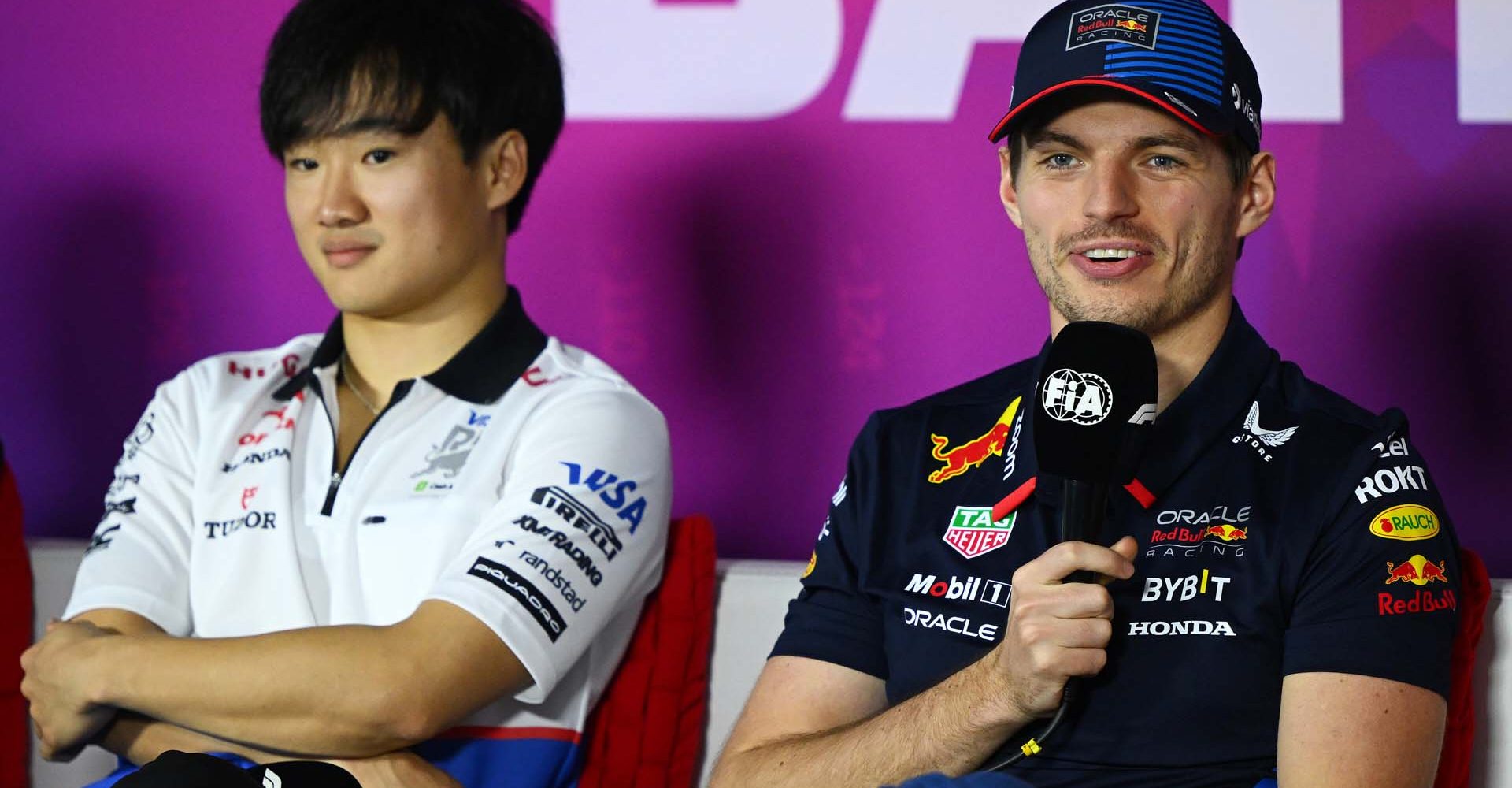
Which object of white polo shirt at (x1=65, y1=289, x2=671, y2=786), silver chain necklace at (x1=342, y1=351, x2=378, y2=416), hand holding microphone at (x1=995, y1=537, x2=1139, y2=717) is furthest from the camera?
silver chain necklace at (x1=342, y1=351, x2=378, y2=416)

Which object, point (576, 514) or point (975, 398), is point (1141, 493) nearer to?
point (975, 398)

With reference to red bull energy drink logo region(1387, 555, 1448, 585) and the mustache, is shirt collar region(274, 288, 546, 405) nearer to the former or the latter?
the mustache

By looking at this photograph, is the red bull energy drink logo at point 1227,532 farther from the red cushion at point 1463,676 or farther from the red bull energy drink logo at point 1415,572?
the red cushion at point 1463,676

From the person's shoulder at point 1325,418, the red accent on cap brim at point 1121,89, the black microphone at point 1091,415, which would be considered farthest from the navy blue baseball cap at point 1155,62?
the black microphone at point 1091,415

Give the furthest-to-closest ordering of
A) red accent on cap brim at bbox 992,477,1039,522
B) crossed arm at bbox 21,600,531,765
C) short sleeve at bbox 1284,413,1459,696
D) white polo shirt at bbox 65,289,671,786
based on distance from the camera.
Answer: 1. white polo shirt at bbox 65,289,671,786
2. crossed arm at bbox 21,600,531,765
3. red accent on cap brim at bbox 992,477,1039,522
4. short sleeve at bbox 1284,413,1459,696

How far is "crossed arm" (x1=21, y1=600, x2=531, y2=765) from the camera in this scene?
1.66m

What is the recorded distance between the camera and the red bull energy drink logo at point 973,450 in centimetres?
162

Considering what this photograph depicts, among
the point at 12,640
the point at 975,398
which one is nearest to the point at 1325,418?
the point at 975,398

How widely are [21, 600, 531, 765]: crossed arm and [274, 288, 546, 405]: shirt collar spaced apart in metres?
0.30

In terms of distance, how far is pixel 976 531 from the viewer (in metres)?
A: 1.57

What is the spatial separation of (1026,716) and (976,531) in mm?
225

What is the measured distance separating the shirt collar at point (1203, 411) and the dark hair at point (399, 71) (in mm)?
761

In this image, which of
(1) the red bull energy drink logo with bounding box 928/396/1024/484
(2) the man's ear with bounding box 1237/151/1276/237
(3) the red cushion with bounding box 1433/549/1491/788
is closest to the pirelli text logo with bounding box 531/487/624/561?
(1) the red bull energy drink logo with bounding box 928/396/1024/484

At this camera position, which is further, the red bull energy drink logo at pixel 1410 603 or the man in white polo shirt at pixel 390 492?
the man in white polo shirt at pixel 390 492
